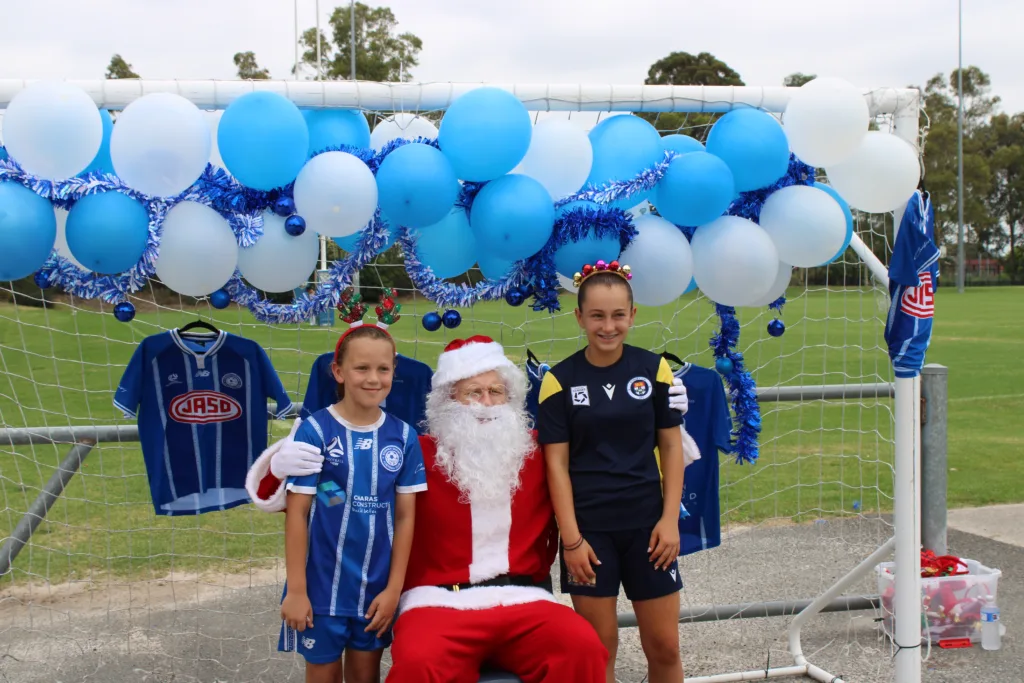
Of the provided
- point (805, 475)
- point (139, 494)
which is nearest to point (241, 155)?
point (139, 494)

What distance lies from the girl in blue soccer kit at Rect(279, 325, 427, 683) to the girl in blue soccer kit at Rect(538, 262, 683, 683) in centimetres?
50

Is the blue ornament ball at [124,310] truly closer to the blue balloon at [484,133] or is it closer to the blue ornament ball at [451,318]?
the blue ornament ball at [451,318]

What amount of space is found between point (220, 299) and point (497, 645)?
1466mm

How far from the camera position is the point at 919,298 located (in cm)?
329

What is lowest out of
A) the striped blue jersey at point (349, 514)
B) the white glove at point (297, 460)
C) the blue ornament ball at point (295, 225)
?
the striped blue jersey at point (349, 514)

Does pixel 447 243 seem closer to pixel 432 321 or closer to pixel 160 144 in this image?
pixel 432 321

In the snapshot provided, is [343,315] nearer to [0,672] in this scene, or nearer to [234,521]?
[0,672]

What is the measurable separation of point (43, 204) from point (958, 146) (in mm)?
53579

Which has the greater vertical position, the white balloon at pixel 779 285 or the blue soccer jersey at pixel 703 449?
the white balloon at pixel 779 285

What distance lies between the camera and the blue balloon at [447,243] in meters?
3.12

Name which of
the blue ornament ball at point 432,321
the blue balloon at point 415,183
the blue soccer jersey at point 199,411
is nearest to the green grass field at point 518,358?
the blue soccer jersey at point 199,411

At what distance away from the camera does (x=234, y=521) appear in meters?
6.40

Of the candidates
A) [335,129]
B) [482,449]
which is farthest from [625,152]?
[482,449]

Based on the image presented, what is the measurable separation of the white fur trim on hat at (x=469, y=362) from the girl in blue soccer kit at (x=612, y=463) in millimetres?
198
